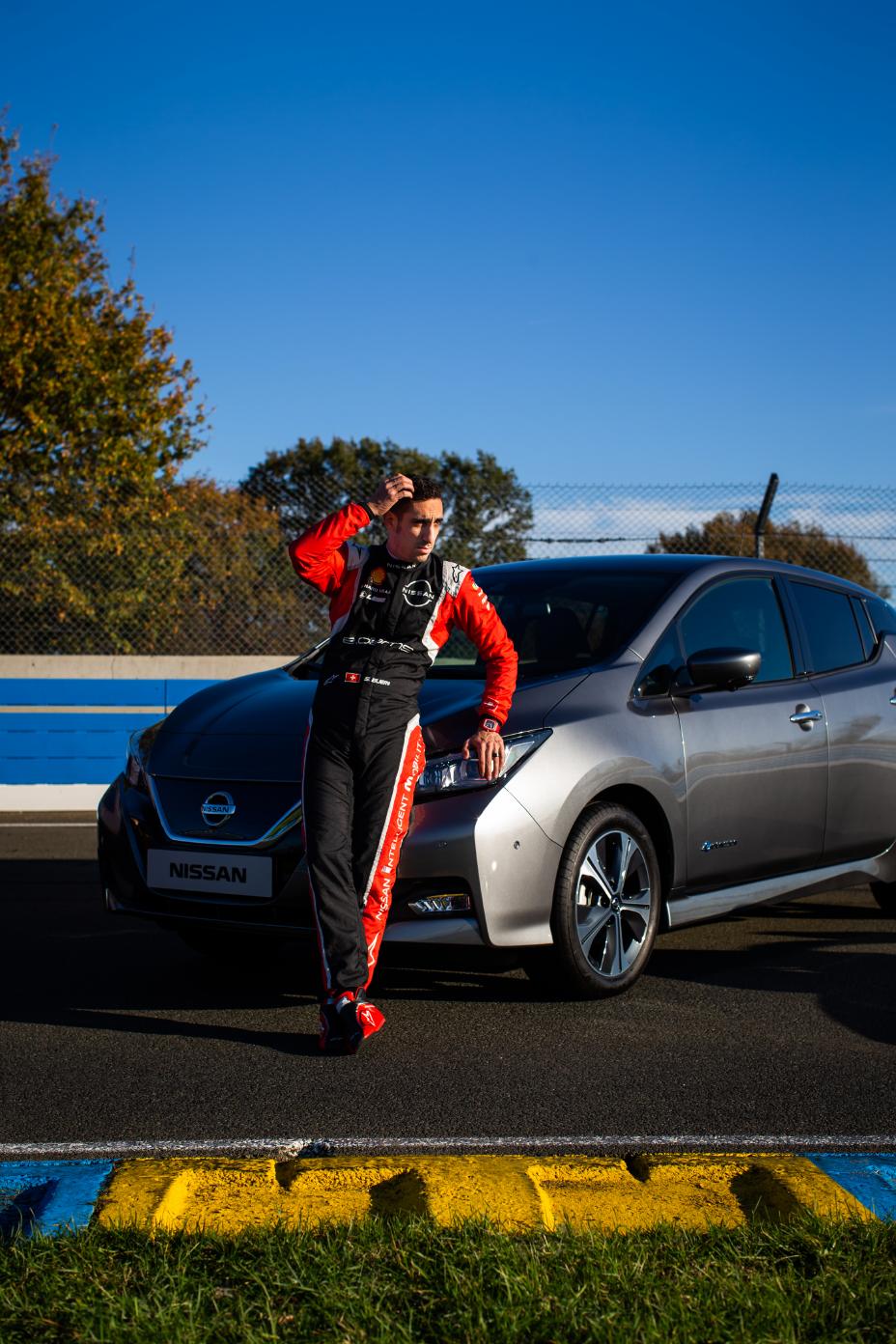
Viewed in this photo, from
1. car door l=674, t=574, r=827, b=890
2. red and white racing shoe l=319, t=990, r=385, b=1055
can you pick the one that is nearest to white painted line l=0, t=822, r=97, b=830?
car door l=674, t=574, r=827, b=890

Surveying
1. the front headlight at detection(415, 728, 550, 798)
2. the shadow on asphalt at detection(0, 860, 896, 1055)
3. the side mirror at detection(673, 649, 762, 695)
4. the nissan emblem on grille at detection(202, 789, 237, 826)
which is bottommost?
the shadow on asphalt at detection(0, 860, 896, 1055)

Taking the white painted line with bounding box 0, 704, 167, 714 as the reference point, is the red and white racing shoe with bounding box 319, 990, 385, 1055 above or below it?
below

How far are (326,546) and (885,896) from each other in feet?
12.4

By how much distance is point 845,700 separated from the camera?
6.32m

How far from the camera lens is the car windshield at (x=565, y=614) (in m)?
5.62

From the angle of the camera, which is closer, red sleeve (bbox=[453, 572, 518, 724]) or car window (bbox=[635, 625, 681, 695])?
red sleeve (bbox=[453, 572, 518, 724])

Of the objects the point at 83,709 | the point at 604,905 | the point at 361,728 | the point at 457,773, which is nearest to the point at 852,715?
the point at 604,905

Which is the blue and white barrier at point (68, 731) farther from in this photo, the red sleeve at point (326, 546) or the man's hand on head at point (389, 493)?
the man's hand on head at point (389, 493)

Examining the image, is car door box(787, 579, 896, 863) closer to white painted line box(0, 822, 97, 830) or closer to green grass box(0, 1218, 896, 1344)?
green grass box(0, 1218, 896, 1344)

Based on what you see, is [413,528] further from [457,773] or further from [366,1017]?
[366,1017]

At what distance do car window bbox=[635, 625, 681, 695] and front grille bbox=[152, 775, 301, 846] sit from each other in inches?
52.9

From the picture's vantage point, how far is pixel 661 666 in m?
5.59

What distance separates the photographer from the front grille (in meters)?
4.93

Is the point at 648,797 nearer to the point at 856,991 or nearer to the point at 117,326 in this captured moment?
the point at 856,991
